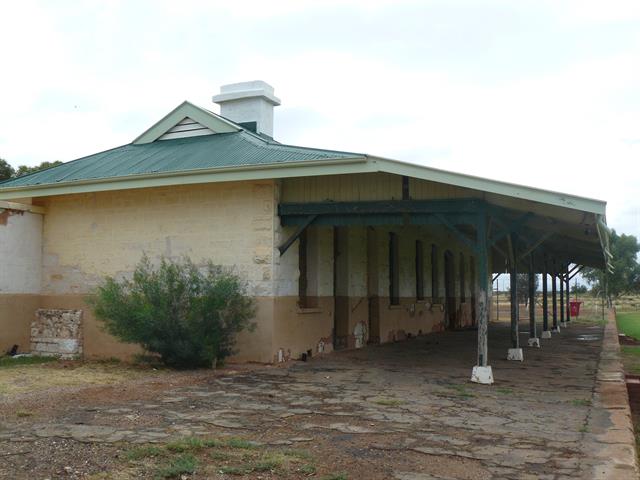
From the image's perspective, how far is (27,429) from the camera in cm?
623

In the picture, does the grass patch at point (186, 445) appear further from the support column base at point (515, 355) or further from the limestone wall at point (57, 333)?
the support column base at point (515, 355)

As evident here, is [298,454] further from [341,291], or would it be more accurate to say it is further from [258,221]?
[341,291]

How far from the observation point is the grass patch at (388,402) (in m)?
7.82

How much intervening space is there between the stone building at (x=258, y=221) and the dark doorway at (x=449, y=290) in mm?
7941

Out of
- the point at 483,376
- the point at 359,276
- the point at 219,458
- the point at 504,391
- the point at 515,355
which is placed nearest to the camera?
the point at 219,458

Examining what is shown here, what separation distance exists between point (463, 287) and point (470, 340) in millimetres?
8571

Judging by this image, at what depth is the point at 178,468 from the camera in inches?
192

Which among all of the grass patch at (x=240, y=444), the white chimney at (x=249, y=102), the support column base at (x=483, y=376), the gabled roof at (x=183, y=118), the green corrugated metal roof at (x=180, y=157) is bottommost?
the grass patch at (x=240, y=444)

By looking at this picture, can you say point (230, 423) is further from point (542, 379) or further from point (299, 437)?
point (542, 379)

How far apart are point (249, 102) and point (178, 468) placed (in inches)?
482

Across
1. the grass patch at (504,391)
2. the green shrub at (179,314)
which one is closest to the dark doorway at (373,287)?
the green shrub at (179,314)

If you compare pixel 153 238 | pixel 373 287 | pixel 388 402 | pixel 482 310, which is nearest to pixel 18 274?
pixel 153 238

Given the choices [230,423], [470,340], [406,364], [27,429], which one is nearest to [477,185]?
[406,364]

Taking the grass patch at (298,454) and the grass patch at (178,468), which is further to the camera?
the grass patch at (298,454)
